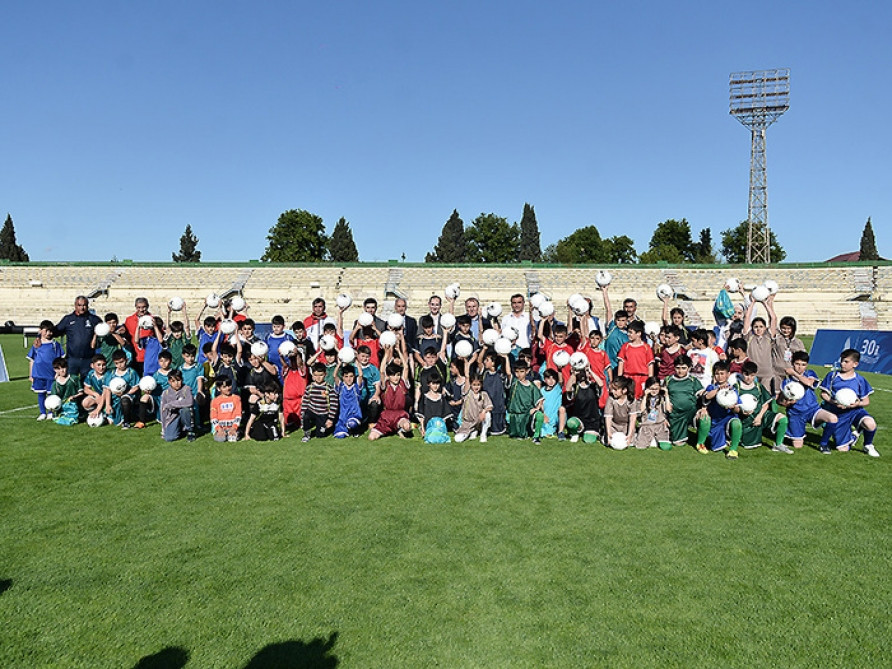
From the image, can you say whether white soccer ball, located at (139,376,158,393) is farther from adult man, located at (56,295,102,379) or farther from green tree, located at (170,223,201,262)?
green tree, located at (170,223,201,262)

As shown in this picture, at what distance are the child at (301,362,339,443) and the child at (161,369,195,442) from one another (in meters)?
1.47

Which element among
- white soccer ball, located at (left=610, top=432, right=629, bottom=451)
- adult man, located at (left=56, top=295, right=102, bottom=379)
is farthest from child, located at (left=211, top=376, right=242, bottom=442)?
white soccer ball, located at (left=610, top=432, right=629, bottom=451)

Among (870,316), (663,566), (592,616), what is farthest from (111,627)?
(870,316)

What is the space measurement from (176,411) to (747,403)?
720 cm

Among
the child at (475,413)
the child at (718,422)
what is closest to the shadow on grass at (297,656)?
the child at (475,413)

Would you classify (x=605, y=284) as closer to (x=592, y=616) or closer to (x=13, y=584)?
(x=592, y=616)

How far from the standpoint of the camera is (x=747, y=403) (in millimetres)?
6879

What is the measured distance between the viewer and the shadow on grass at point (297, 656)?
113 inches

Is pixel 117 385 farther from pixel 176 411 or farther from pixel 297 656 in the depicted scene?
pixel 297 656

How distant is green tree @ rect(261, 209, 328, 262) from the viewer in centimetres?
5856

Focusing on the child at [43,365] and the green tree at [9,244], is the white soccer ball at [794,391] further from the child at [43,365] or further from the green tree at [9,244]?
the green tree at [9,244]

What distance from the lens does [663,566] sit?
3.90m

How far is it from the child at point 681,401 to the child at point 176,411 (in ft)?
20.4

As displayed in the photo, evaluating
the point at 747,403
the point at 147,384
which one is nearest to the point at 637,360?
the point at 747,403
